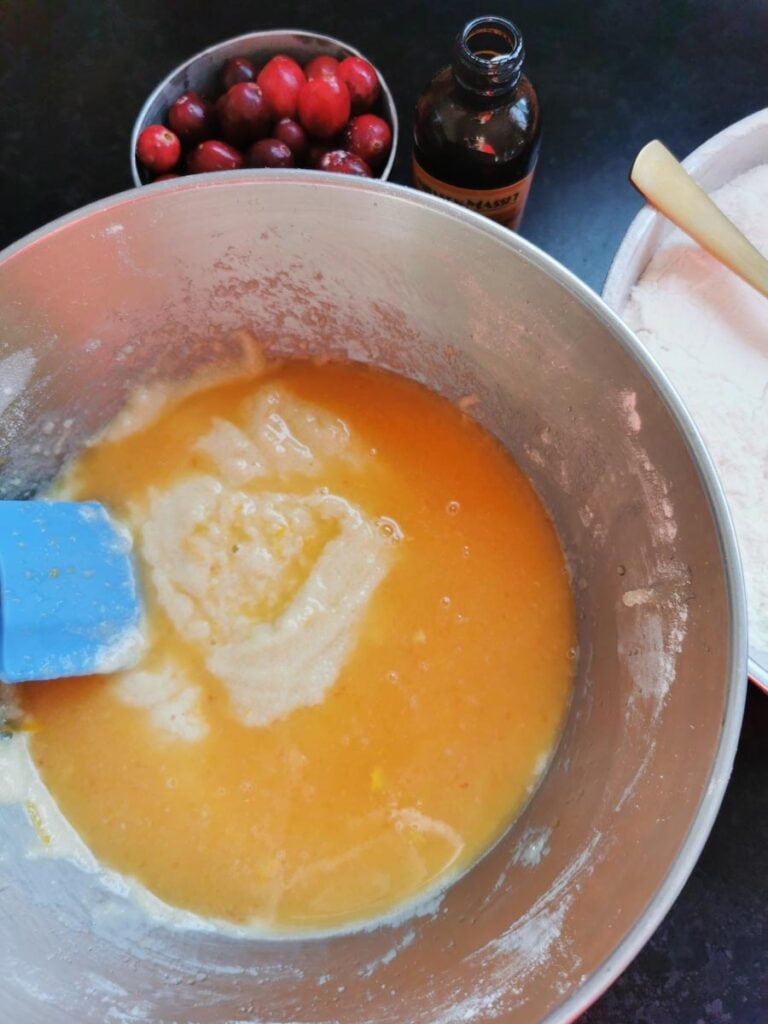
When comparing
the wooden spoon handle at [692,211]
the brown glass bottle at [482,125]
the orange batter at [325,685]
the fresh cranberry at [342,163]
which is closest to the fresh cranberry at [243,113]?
the fresh cranberry at [342,163]

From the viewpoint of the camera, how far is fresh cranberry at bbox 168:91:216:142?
1.35 m

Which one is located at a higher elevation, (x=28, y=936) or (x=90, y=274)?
(x=90, y=274)

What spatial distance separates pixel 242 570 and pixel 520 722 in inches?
17.5

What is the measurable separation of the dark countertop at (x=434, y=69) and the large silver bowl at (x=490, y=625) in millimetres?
360

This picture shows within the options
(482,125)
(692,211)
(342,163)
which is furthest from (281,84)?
(692,211)

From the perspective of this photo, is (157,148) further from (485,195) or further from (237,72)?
(485,195)

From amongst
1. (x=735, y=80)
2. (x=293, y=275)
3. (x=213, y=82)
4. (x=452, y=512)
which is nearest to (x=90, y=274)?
(x=293, y=275)

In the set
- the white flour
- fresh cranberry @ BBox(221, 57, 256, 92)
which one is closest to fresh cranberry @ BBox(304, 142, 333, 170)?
fresh cranberry @ BBox(221, 57, 256, 92)

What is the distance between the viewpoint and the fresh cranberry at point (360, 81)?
1.35 meters

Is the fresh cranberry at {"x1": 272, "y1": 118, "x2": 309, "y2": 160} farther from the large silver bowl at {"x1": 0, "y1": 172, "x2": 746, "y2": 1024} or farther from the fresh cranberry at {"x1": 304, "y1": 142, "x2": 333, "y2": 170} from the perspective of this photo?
the large silver bowl at {"x1": 0, "y1": 172, "x2": 746, "y2": 1024}

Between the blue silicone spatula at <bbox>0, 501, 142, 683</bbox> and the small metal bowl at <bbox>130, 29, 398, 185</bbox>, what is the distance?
523mm

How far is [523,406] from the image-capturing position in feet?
4.25

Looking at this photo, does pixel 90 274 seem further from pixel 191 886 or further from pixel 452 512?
pixel 191 886

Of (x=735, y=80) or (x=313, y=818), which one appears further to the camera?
(x=735, y=80)
